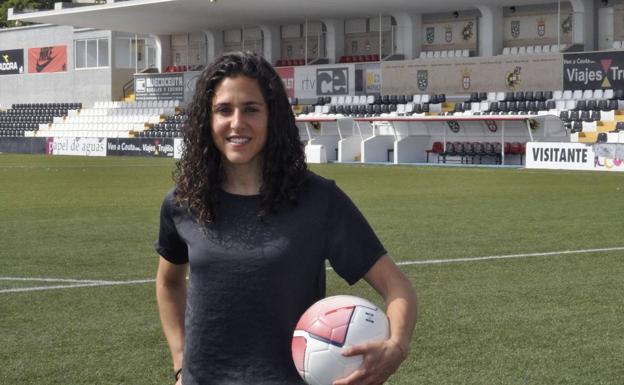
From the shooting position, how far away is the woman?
3.43m

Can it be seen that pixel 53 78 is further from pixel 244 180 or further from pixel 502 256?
pixel 244 180

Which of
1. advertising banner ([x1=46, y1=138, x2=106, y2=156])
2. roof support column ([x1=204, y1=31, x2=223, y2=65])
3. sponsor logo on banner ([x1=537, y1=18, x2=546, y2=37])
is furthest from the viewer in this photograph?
roof support column ([x1=204, y1=31, x2=223, y2=65])

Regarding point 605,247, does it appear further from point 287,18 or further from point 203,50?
point 203,50

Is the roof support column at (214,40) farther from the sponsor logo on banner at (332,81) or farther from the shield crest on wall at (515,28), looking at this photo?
the shield crest on wall at (515,28)

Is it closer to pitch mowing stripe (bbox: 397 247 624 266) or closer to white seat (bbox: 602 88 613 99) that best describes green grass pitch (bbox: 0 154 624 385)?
pitch mowing stripe (bbox: 397 247 624 266)

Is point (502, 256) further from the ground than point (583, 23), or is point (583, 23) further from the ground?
point (583, 23)

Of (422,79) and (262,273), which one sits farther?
(422,79)

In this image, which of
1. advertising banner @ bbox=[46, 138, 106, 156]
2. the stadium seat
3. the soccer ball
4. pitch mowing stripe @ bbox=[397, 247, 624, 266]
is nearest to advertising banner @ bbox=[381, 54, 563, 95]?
the stadium seat

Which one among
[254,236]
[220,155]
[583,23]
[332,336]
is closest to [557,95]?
[583,23]

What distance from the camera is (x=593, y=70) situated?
4244cm

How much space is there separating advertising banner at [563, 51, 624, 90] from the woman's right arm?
3929cm

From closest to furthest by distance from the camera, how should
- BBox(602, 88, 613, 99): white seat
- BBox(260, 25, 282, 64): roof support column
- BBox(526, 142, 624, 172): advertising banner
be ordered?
BBox(526, 142, 624, 172): advertising banner
BBox(602, 88, 613, 99): white seat
BBox(260, 25, 282, 64): roof support column

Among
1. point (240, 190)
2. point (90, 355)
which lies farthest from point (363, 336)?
point (90, 355)

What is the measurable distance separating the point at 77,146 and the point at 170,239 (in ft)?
163
